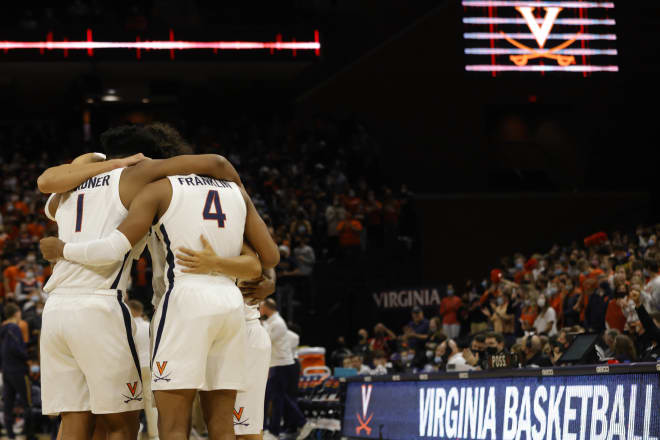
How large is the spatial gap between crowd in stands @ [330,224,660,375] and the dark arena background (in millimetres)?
52

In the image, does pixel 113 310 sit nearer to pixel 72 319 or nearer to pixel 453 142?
pixel 72 319

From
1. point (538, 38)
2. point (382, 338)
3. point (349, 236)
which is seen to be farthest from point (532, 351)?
point (538, 38)

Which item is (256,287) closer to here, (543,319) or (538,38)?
(543,319)

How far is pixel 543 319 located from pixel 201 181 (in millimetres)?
10214

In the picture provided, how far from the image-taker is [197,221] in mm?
4238

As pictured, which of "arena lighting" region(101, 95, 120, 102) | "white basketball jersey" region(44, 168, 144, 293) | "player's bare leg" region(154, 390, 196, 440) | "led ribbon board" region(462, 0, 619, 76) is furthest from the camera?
"arena lighting" region(101, 95, 120, 102)

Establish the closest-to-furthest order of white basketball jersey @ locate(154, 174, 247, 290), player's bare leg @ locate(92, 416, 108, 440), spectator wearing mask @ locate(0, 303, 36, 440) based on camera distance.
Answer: white basketball jersey @ locate(154, 174, 247, 290) → player's bare leg @ locate(92, 416, 108, 440) → spectator wearing mask @ locate(0, 303, 36, 440)

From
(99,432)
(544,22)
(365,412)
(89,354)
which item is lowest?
(365,412)

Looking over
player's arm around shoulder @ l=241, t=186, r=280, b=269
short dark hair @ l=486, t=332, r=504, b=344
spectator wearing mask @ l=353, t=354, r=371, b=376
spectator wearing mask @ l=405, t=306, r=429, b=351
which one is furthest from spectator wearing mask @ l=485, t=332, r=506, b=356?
player's arm around shoulder @ l=241, t=186, r=280, b=269

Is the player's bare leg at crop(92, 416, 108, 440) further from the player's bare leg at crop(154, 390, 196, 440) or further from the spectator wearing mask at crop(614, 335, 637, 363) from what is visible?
the spectator wearing mask at crop(614, 335, 637, 363)

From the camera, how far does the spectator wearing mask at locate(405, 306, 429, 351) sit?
15848 millimetres

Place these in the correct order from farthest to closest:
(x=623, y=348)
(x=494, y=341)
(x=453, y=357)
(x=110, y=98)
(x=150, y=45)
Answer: (x=110, y=98)
(x=150, y=45)
(x=453, y=357)
(x=494, y=341)
(x=623, y=348)

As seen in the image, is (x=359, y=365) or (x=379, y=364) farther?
(x=359, y=365)

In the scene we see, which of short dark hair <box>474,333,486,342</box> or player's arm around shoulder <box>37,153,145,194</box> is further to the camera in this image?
short dark hair <box>474,333,486,342</box>
